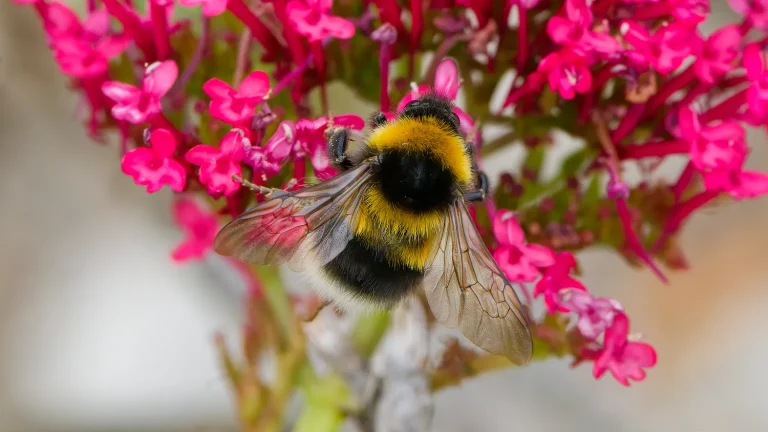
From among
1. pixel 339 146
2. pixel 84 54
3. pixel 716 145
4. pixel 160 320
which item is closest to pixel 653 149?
pixel 716 145

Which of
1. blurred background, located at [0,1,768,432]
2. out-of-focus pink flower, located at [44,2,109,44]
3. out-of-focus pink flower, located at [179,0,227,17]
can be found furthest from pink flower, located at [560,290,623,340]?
blurred background, located at [0,1,768,432]

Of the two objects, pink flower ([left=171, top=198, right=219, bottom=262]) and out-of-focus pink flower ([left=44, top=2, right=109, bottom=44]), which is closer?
out-of-focus pink flower ([left=44, top=2, right=109, bottom=44])

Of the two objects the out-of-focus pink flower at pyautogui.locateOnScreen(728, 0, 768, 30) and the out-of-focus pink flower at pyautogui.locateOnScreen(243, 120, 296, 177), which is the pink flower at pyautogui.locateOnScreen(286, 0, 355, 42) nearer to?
the out-of-focus pink flower at pyautogui.locateOnScreen(243, 120, 296, 177)

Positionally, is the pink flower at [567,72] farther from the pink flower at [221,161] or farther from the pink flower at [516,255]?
the pink flower at [221,161]

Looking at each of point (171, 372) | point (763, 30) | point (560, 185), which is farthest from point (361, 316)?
point (171, 372)

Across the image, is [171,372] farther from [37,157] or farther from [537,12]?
[537,12]

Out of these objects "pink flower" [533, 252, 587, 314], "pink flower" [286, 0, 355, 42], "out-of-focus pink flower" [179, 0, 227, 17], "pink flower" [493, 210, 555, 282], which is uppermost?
"out-of-focus pink flower" [179, 0, 227, 17]
